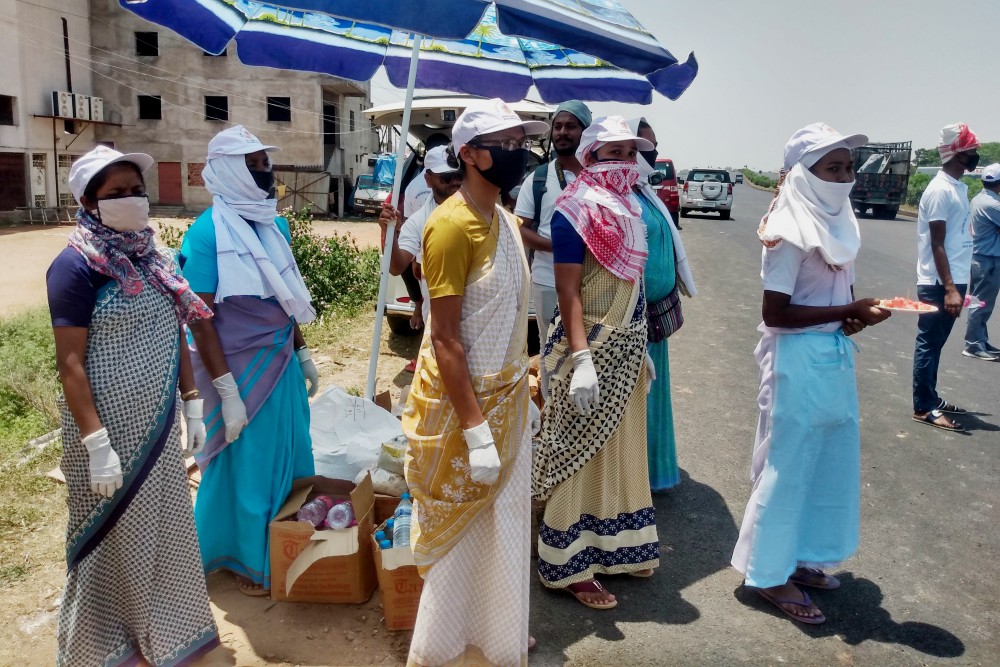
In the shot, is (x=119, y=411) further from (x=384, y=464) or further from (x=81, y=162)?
(x=384, y=464)

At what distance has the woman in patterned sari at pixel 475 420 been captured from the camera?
2.52 metres

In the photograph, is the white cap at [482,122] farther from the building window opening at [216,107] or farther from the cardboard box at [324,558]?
the building window opening at [216,107]

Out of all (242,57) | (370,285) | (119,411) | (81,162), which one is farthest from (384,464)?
(370,285)

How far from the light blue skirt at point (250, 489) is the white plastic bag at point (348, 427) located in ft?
1.96

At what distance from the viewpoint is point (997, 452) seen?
17.5 ft

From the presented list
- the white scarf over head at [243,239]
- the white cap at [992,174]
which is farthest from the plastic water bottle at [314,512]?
the white cap at [992,174]

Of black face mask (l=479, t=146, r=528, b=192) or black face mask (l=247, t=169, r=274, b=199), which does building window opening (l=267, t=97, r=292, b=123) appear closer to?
black face mask (l=247, t=169, r=274, b=199)

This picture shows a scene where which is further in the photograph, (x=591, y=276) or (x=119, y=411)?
(x=591, y=276)

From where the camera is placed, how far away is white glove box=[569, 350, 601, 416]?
3.21 metres

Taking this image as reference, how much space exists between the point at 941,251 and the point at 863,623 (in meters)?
3.31

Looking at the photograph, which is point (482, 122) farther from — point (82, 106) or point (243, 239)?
point (82, 106)

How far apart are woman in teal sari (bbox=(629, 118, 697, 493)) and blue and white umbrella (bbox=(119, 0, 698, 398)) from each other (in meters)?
0.53

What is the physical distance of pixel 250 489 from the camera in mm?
3451

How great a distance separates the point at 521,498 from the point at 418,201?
3508 millimetres
